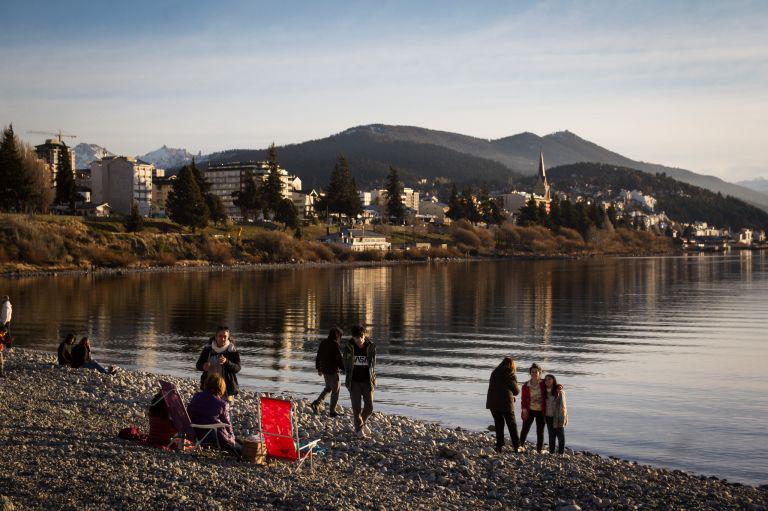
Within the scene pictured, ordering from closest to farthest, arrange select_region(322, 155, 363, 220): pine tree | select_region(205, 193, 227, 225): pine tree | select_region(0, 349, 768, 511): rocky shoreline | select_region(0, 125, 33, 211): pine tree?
1. select_region(0, 349, 768, 511): rocky shoreline
2. select_region(0, 125, 33, 211): pine tree
3. select_region(205, 193, 227, 225): pine tree
4. select_region(322, 155, 363, 220): pine tree

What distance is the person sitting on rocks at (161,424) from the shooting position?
45.0ft

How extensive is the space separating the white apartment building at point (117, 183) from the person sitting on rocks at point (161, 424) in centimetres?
15330

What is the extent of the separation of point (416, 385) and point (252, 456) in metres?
12.9

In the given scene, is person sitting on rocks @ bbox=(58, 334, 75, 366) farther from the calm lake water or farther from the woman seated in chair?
the woman seated in chair

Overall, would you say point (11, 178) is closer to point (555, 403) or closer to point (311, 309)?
point (311, 309)

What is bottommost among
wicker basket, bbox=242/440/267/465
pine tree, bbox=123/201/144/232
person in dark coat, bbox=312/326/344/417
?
wicker basket, bbox=242/440/267/465

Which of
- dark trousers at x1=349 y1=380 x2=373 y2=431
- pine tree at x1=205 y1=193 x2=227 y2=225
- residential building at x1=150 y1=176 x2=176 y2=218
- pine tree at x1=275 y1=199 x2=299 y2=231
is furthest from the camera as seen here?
residential building at x1=150 y1=176 x2=176 y2=218

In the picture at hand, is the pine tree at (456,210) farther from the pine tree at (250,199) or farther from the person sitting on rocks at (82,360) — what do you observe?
the person sitting on rocks at (82,360)

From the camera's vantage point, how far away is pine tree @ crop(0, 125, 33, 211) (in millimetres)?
102938

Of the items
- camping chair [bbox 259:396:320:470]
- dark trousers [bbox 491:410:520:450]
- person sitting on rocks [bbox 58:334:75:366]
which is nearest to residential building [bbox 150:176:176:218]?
person sitting on rocks [bbox 58:334:75:366]

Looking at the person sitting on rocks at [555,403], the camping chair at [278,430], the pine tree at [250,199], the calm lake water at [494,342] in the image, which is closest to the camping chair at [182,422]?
the camping chair at [278,430]

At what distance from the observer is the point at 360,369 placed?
1614 centimetres

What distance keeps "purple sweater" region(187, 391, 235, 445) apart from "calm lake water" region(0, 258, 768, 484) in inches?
317

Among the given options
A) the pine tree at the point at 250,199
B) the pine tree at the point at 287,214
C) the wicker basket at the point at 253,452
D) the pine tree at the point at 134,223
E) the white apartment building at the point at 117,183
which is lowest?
the wicker basket at the point at 253,452
